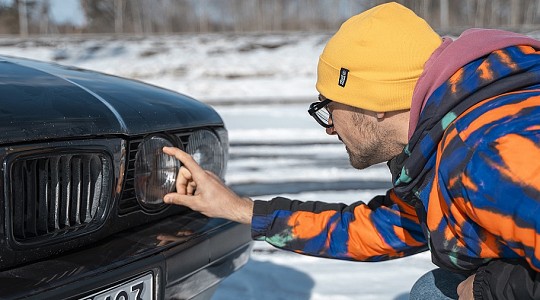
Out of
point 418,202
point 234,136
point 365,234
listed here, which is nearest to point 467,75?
point 418,202

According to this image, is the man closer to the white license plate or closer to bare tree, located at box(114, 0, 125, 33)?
the white license plate

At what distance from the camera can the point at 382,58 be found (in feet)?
4.94

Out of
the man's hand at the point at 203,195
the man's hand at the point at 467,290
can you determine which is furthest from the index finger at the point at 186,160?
the man's hand at the point at 467,290

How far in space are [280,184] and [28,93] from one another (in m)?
4.06

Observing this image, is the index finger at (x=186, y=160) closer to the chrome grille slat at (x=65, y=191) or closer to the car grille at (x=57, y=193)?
the car grille at (x=57, y=193)

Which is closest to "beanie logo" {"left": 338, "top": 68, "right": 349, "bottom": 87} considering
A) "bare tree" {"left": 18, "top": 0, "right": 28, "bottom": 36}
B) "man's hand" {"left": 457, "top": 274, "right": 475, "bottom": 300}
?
"man's hand" {"left": 457, "top": 274, "right": 475, "bottom": 300}

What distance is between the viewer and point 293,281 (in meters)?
3.21

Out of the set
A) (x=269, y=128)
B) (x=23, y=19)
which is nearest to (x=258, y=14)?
(x=23, y=19)

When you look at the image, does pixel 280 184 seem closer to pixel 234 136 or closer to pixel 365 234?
pixel 234 136

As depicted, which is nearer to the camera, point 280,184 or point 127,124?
point 127,124

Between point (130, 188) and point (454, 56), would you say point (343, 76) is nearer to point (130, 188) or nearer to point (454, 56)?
point (454, 56)

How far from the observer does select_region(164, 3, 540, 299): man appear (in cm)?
114

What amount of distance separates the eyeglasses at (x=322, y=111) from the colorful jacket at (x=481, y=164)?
0.82ft

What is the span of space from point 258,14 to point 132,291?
3543 centimetres
